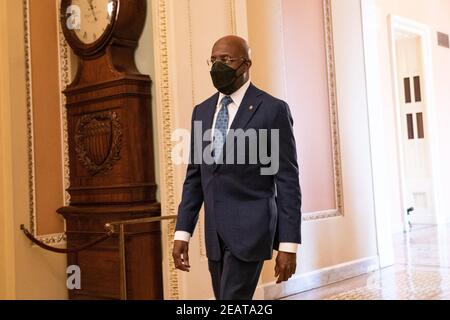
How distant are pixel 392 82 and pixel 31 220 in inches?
230

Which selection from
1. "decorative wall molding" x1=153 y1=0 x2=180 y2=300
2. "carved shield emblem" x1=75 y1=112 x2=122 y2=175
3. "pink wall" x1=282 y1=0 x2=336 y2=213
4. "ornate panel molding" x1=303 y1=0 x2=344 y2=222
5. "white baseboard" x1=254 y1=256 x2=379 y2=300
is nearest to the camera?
"decorative wall molding" x1=153 y1=0 x2=180 y2=300

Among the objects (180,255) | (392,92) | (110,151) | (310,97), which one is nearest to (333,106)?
(310,97)

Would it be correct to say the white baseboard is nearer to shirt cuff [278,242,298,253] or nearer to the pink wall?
the pink wall

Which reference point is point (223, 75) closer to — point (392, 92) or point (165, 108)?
point (165, 108)

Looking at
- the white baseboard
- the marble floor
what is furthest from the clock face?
the marble floor

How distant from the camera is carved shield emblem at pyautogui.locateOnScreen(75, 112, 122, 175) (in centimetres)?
370

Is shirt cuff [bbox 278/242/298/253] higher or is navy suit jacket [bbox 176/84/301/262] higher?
navy suit jacket [bbox 176/84/301/262]

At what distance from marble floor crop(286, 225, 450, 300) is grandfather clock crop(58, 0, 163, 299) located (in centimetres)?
142

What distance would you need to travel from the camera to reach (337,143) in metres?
5.10

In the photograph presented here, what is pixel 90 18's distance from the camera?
387 centimetres

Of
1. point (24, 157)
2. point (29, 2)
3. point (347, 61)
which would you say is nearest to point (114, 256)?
point (24, 157)

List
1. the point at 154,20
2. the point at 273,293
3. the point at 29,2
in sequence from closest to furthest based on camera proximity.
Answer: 1. the point at 154,20
2. the point at 29,2
3. the point at 273,293

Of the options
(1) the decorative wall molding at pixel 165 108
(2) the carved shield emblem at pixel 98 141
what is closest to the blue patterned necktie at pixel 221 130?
(1) the decorative wall molding at pixel 165 108

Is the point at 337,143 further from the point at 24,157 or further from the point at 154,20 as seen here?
the point at 24,157
